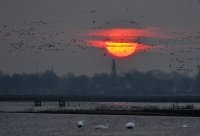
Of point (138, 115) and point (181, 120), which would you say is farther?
point (138, 115)

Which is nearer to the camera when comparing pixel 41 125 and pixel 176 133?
pixel 176 133

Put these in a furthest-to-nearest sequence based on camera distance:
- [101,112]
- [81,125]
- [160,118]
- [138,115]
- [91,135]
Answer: [101,112], [138,115], [160,118], [81,125], [91,135]

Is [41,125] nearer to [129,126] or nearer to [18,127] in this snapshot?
[18,127]

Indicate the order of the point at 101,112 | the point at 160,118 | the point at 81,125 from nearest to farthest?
1. the point at 81,125
2. the point at 160,118
3. the point at 101,112

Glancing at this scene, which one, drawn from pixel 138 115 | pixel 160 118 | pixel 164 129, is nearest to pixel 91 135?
pixel 164 129

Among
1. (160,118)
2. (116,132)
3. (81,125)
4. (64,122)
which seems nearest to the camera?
(116,132)

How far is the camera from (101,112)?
5758 inches

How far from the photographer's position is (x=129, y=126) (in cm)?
10000

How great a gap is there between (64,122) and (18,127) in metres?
12.1

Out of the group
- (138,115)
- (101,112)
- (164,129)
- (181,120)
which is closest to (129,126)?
(164,129)

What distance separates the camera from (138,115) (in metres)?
137

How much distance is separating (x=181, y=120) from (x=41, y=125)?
23105mm

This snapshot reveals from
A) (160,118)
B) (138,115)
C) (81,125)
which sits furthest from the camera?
(138,115)

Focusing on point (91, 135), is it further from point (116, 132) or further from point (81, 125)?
point (81, 125)
